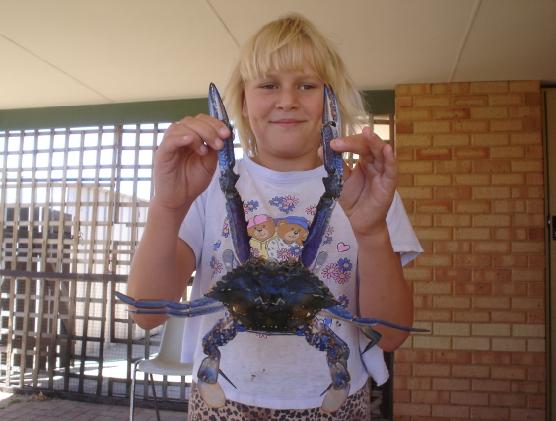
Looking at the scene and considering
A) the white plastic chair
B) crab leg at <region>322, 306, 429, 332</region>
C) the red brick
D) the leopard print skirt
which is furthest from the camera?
the red brick

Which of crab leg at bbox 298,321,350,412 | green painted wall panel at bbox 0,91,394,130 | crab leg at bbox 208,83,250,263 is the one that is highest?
green painted wall panel at bbox 0,91,394,130

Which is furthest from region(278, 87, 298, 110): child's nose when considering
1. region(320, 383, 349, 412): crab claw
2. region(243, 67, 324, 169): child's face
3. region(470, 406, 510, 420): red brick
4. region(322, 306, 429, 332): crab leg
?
region(470, 406, 510, 420): red brick

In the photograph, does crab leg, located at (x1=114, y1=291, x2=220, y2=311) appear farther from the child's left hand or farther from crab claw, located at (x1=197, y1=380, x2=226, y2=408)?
the child's left hand

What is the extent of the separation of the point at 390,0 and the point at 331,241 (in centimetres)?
201

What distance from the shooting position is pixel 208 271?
4.87ft

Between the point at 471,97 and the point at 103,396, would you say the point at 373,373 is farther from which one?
the point at 103,396

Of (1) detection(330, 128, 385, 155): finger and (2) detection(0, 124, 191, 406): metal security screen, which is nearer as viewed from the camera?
(1) detection(330, 128, 385, 155): finger

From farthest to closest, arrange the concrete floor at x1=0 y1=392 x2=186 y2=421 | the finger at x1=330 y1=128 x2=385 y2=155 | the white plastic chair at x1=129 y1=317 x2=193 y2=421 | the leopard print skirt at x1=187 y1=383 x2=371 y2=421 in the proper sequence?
the concrete floor at x1=0 y1=392 x2=186 y2=421, the white plastic chair at x1=129 y1=317 x2=193 y2=421, the leopard print skirt at x1=187 y1=383 x2=371 y2=421, the finger at x1=330 y1=128 x2=385 y2=155

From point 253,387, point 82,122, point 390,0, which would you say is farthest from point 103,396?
point 390,0

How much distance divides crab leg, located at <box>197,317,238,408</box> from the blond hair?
0.69 meters

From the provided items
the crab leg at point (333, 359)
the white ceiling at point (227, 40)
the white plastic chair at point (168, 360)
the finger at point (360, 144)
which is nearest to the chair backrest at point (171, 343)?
the white plastic chair at point (168, 360)

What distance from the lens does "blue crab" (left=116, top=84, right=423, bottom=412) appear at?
1190mm

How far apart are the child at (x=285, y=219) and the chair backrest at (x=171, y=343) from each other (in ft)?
8.35

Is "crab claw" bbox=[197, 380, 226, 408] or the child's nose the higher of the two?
the child's nose
